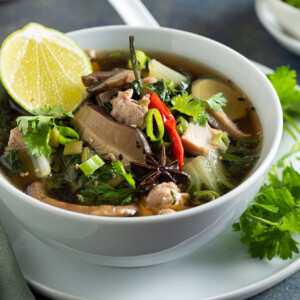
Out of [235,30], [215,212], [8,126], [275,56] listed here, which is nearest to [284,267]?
[215,212]

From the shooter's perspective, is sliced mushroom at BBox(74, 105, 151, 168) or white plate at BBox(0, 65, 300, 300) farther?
sliced mushroom at BBox(74, 105, 151, 168)

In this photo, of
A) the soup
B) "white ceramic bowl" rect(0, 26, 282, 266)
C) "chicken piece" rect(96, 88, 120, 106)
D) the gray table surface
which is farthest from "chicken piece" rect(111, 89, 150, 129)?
the gray table surface

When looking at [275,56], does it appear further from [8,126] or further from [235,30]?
[8,126]

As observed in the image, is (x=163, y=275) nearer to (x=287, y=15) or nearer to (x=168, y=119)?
(x=168, y=119)

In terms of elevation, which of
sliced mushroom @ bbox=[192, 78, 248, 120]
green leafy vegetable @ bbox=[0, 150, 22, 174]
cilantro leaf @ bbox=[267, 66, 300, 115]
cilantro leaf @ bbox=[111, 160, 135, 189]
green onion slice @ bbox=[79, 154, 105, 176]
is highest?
green leafy vegetable @ bbox=[0, 150, 22, 174]

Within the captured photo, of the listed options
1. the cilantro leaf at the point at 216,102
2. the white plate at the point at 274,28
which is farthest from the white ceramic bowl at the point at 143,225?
the white plate at the point at 274,28

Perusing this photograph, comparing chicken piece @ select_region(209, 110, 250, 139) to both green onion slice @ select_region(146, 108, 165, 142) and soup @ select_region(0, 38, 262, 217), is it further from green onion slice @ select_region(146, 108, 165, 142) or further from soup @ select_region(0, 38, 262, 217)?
green onion slice @ select_region(146, 108, 165, 142)
